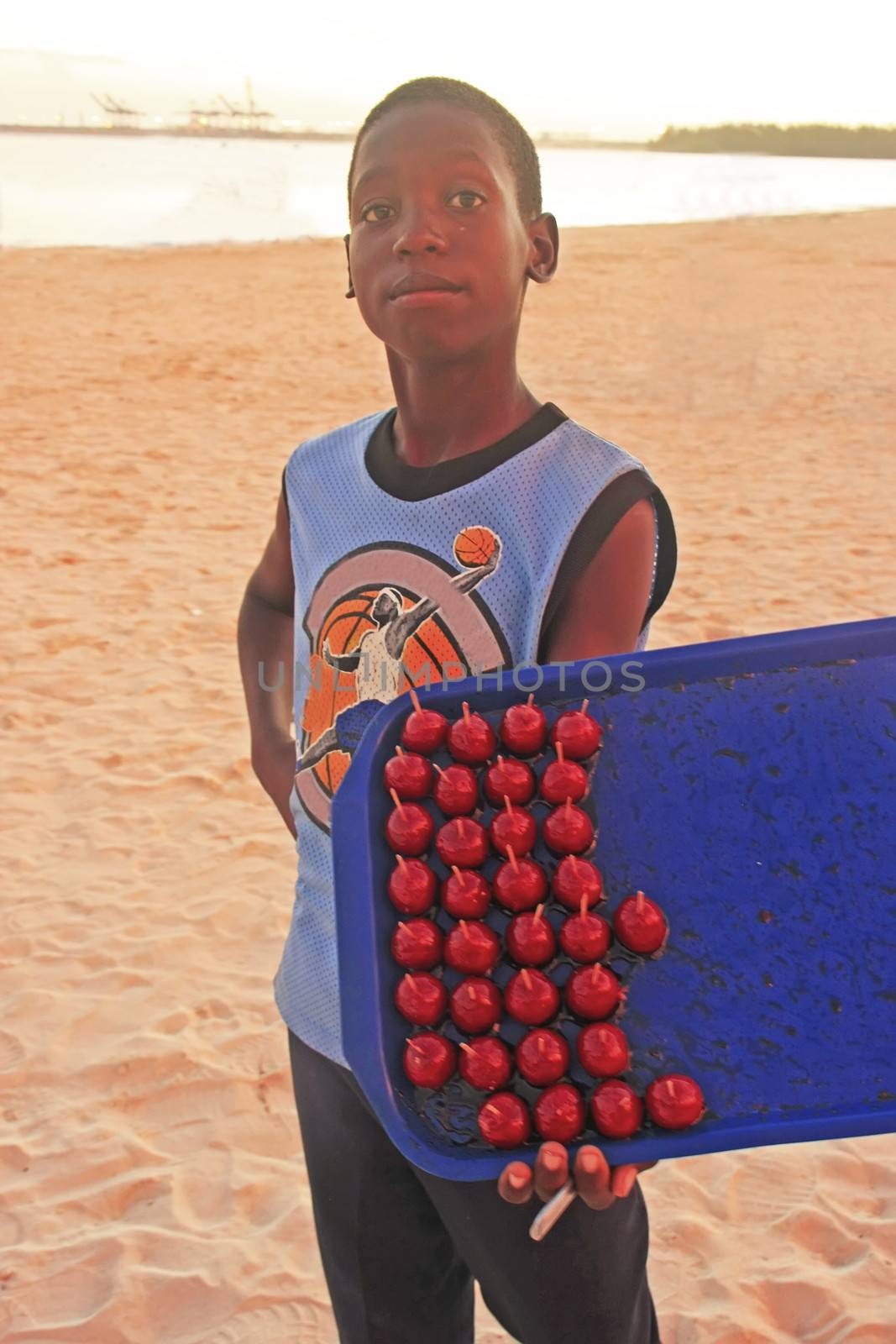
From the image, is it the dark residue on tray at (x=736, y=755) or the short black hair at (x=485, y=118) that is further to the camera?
the short black hair at (x=485, y=118)

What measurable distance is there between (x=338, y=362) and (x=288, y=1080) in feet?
42.6

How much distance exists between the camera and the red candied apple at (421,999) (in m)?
1.26

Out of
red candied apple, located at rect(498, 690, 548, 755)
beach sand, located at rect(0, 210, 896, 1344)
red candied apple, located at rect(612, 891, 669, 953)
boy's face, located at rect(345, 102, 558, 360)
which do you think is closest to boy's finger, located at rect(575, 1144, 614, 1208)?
red candied apple, located at rect(612, 891, 669, 953)

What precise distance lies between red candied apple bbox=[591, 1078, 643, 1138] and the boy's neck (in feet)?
2.62

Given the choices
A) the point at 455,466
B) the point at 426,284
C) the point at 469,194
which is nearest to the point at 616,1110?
the point at 455,466

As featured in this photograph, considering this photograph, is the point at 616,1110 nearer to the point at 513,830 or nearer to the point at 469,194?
the point at 513,830

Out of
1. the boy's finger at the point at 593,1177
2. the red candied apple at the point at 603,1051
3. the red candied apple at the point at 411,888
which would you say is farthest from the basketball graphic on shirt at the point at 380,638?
the boy's finger at the point at 593,1177

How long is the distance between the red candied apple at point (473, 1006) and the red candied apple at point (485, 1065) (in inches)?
0.9

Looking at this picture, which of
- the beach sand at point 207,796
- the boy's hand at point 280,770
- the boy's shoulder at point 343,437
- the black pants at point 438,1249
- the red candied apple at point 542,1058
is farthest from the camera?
the beach sand at point 207,796

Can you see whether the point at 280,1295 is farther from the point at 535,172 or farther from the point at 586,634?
the point at 535,172

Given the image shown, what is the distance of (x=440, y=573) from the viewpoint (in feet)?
4.97

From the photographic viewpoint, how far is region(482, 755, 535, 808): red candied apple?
1.34 metres

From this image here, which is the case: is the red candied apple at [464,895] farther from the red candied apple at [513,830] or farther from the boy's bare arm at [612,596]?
the boy's bare arm at [612,596]

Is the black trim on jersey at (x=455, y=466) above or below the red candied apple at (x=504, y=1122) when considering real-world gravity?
above
